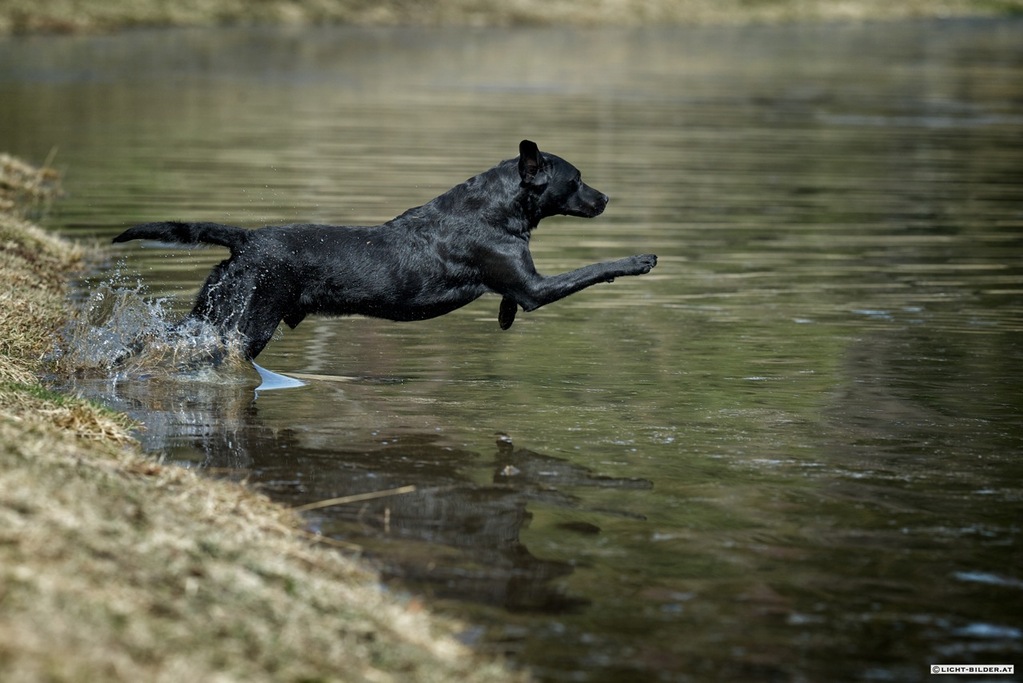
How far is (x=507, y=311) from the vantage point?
980 cm

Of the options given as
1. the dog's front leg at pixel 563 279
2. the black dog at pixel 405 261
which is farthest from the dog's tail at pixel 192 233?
the dog's front leg at pixel 563 279

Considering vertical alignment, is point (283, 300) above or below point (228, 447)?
above

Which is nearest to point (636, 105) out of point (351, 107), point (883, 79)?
point (351, 107)

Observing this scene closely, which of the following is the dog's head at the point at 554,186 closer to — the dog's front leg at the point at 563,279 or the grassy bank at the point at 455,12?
the dog's front leg at the point at 563,279

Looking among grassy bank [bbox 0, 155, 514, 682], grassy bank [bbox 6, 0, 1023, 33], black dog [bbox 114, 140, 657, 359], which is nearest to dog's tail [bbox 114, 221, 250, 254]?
black dog [bbox 114, 140, 657, 359]

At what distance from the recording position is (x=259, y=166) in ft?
68.2

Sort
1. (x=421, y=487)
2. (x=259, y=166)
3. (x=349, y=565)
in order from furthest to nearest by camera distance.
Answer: (x=259, y=166)
(x=421, y=487)
(x=349, y=565)

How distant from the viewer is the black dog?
8781 mm

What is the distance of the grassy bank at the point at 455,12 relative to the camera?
50906 mm

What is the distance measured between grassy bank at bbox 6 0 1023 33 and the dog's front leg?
141ft

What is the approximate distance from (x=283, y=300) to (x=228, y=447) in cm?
143

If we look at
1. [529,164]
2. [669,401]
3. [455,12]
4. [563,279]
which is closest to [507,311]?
[563,279]

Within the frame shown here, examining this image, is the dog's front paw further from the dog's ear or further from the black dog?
the dog's ear

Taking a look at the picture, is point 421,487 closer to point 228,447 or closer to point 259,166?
point 228,447
